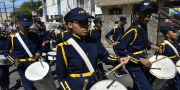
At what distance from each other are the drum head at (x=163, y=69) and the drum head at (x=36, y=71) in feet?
6.35

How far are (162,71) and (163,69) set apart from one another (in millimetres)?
57

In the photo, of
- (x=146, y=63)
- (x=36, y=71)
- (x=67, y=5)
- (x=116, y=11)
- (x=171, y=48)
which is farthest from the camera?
(x=67, y=5)

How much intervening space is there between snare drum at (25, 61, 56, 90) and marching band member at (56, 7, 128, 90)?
1.27 m

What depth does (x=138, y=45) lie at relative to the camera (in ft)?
12.4

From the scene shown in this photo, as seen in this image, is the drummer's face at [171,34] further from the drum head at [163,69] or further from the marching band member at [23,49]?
the marching band member at [23,49]

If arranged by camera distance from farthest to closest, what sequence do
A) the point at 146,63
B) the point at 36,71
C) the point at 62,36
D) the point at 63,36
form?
the point at 62,36 < the point at 63,36 < the point at 36,71 < the point at 146,63

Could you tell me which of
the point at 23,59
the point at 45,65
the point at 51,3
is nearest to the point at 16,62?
the point at 23,59

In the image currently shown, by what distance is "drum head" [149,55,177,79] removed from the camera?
147 inches

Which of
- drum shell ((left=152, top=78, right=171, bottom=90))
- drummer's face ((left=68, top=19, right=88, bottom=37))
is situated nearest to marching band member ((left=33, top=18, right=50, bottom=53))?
drum shell ((left=152, top=78, right=171, bottom=90))

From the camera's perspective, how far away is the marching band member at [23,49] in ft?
14.7

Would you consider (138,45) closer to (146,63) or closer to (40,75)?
(146,63)

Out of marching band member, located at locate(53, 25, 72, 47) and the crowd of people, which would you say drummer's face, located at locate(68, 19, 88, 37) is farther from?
marching band member, located at locate(53, 25, 72, 47)

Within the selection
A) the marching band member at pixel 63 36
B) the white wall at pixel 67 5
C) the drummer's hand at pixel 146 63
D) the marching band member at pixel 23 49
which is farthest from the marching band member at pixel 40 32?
the white wall at pixel 67 5

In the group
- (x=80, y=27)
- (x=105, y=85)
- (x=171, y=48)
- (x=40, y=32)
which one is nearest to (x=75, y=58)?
(x=80, y=27)
